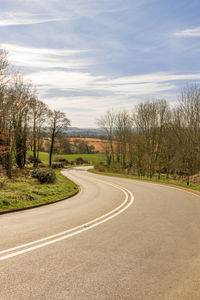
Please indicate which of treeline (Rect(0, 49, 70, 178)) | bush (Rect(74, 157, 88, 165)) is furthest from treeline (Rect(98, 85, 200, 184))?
bush (Rect(74, 157, 88, 165))

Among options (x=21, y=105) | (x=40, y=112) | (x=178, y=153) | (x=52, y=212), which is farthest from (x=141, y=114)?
(x=52, y=212)

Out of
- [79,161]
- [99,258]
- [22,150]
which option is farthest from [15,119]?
[79,161]

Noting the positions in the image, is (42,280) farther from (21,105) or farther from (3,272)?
(21,105)

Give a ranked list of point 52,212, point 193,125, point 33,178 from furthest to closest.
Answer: point 193,125 → point 33,178 → point 52,212

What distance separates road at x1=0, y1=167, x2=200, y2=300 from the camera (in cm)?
418

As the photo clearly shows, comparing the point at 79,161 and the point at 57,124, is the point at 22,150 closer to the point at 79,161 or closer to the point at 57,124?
the point at 57,124

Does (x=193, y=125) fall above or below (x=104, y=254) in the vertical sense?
above

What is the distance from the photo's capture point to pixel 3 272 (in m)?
4.68

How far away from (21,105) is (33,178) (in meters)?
8.41

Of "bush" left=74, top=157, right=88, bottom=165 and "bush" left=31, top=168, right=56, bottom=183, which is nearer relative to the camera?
"bush" left=31, top=168, right=56, bottom=183

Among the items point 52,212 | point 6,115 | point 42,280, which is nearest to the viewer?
point 42,280

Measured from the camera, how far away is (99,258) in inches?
219

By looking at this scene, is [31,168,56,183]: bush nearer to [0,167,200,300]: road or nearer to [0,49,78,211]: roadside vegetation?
[0,49,78,211]: roadside vegetation

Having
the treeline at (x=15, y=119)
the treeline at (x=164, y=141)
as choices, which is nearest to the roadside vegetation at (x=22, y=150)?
the treeline at (x=15, y=119)
